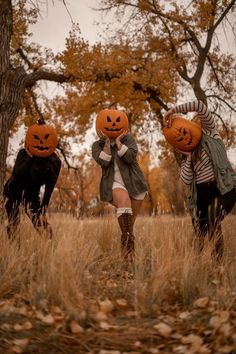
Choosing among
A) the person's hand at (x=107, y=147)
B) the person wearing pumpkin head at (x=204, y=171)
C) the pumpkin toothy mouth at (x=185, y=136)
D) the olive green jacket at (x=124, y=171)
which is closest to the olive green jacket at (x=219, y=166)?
the person wearing pumpkin head at (x=204, y=171)

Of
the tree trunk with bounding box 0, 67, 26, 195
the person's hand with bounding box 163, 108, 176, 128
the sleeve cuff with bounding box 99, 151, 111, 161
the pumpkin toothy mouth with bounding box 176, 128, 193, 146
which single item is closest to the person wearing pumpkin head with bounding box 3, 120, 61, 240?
the sleeve cuff with bounding box 99, 151, 111, 161

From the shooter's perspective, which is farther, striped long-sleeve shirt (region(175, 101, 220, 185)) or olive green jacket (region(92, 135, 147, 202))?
olive green jacket (region(92, 135, 147, 202))

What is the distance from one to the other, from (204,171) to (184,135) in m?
0.46

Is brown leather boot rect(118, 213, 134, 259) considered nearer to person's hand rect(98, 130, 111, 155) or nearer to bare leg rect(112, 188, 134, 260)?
bare leg rect(112, 188, 134, 260)

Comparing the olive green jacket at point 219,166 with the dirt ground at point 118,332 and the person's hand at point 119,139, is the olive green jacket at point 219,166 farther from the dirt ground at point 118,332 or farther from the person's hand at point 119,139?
the dirt ground at point 118,332

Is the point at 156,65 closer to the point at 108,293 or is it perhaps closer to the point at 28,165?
the point at 28,165

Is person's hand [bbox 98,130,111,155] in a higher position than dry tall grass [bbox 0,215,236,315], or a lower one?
higher

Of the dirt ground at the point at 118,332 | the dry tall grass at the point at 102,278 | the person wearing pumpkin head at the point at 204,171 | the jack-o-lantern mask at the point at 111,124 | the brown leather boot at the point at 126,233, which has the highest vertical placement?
the jack-o-lantern mask at the point at 111,124

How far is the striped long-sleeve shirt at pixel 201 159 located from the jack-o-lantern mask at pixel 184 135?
116 millimetres

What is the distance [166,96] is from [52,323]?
10.6 meters

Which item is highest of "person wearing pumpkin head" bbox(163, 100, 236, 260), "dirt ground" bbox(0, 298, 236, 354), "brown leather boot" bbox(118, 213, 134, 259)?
"person wearing pumpkin head" bbox(163, 100, 236, 260)

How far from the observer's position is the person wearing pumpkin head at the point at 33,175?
220 inches

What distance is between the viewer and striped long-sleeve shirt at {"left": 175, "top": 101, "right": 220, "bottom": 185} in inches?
201

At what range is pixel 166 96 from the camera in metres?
13.2
